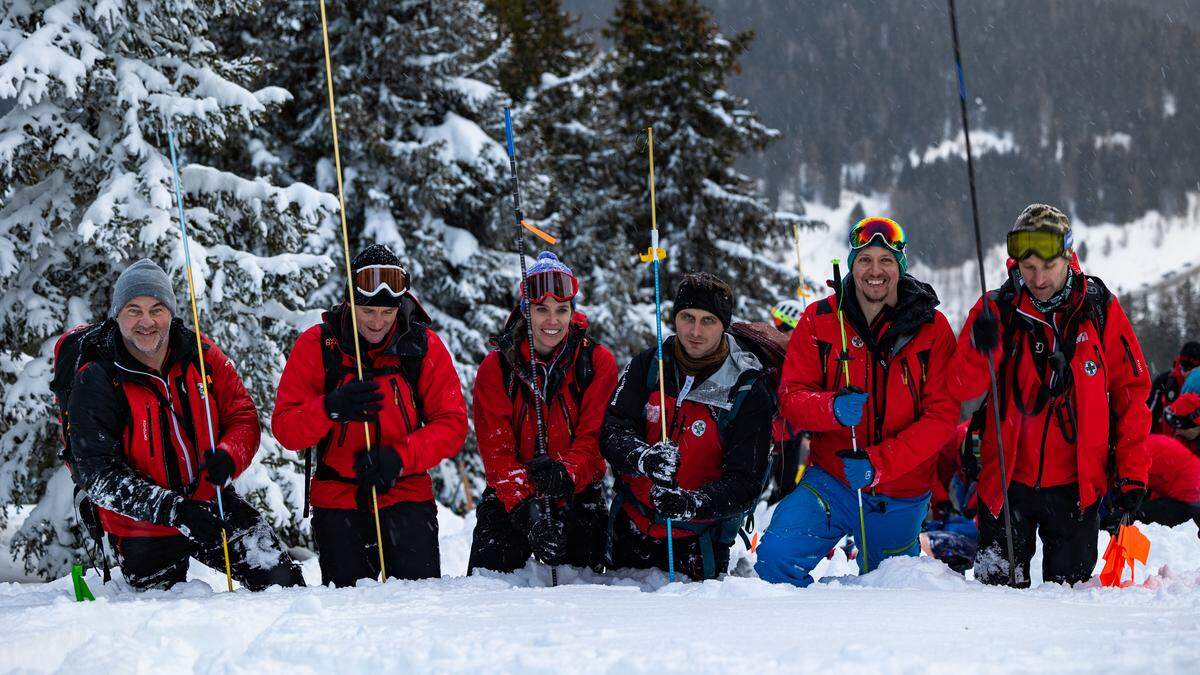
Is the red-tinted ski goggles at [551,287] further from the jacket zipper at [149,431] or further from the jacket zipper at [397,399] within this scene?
the jacket zipper at [149,431]

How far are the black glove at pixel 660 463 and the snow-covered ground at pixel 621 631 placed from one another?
624 millimetres

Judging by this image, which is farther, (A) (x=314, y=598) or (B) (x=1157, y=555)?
(B) (x=1157, y=555)

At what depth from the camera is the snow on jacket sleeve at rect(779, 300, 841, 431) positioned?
5141 millimetres

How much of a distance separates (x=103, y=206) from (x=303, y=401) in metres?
4.85

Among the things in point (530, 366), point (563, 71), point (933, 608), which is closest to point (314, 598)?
point (530, 366)

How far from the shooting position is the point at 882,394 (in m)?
5.30

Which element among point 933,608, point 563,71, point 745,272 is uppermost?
point 563,71

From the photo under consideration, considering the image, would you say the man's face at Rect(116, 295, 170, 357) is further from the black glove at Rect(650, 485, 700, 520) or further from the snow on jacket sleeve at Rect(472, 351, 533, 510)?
the black glove at Rect(650, 485, 700, 520)

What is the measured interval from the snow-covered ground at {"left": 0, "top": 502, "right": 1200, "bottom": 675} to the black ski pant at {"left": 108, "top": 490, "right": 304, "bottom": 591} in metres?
0.57

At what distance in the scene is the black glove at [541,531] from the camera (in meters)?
5.39

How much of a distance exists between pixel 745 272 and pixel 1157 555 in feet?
51.4

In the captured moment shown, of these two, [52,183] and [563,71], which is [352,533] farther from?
[563,71]

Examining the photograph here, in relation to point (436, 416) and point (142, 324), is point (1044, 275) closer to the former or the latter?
point (436, 416)

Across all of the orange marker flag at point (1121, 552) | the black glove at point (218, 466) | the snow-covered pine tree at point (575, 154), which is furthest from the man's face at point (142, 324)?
the snow-covered pine tree at point (575, 154)
